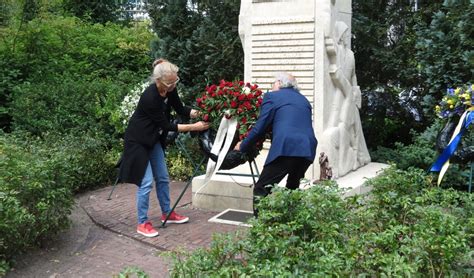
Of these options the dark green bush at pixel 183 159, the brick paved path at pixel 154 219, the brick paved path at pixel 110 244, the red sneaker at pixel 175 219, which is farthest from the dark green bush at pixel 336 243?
the dark green bush at pixel 183 159

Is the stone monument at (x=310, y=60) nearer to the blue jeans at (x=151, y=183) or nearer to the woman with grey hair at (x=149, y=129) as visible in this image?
the blue jeans at (x=151, y=183)

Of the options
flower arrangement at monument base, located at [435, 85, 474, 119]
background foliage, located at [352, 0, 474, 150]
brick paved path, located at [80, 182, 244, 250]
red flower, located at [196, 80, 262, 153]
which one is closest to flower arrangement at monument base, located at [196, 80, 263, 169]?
red flower, located at [196, 80, 262, 153]

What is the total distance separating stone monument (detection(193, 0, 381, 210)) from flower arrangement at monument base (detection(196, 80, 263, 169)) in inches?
47.9

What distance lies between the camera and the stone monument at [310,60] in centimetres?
648

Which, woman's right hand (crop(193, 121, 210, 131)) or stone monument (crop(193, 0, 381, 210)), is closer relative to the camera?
woman's right hand (crop(193, 121, 210, 131))

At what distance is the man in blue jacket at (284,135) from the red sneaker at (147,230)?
1.38m

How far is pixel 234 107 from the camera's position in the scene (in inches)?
207

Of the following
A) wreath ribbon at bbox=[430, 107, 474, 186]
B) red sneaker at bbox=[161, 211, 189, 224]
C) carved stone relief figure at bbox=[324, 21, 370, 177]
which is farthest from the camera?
carved stone relief figure at bbox=[324, 21, 370, 177]

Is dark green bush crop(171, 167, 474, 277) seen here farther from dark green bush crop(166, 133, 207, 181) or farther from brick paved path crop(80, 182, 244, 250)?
dark green bush crop(166, 133, 207, 181)

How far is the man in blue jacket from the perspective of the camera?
180 inches

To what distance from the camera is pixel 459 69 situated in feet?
24.9

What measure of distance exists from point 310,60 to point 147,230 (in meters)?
2.94

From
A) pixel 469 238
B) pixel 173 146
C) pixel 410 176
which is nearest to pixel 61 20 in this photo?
pixel 173 146

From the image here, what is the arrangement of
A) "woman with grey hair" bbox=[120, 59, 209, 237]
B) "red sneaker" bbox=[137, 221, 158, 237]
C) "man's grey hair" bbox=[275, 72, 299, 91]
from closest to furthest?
1. "man's grey hair" bbox=[275, 72, 299, 91]
2. "woman with grey hair" bbox=[120, 59, 209, 237]
3. "red sneaker" bbox=[137, 221, 158, 237]
